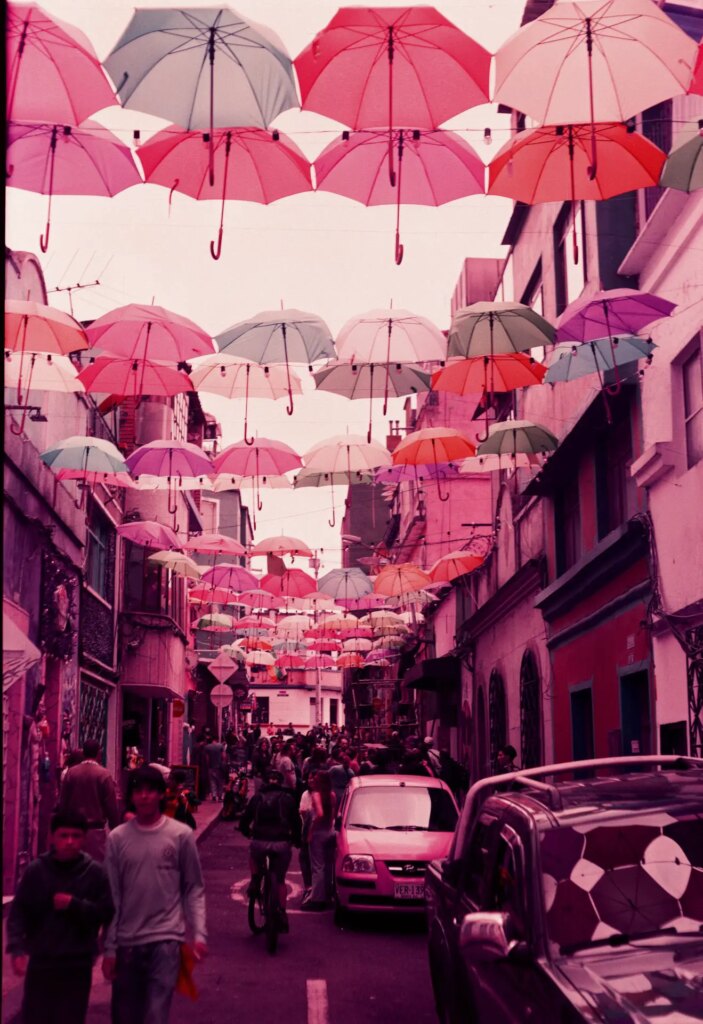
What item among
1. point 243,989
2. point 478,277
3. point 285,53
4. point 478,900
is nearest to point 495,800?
point 478,900

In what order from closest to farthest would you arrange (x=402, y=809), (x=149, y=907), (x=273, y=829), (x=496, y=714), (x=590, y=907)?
(x=590, y=907)
(x=149, y=907)
(x=273, y=829)
(x=402, y=809)
(x=496, y=714)

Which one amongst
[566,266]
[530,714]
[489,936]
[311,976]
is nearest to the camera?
[489,936]

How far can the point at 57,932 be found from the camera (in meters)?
6.55

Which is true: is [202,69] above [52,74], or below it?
above

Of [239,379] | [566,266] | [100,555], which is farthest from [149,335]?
[100,555]

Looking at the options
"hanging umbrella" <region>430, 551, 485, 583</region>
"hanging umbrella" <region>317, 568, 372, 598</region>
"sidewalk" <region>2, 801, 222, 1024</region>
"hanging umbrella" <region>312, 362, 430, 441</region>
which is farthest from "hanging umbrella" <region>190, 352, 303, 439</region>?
"hanging umbrella" <region>317, 568, 372, 598</region>

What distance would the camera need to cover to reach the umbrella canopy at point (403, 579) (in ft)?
104

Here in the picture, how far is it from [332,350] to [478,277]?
28445 millimetres

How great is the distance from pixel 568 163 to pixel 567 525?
1265cm

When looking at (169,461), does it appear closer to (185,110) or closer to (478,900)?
(185,110)

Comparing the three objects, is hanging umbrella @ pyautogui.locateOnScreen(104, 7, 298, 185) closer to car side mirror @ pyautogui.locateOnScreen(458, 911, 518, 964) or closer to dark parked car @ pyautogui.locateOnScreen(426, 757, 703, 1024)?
dark parked car @ pyautogui.locateOnScreen(426, 757, 703, 1024)

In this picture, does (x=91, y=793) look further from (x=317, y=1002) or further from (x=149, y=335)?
(x=149, y=335)

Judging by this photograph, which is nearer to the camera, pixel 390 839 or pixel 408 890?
pixel 408 890

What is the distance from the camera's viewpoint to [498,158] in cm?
1081
